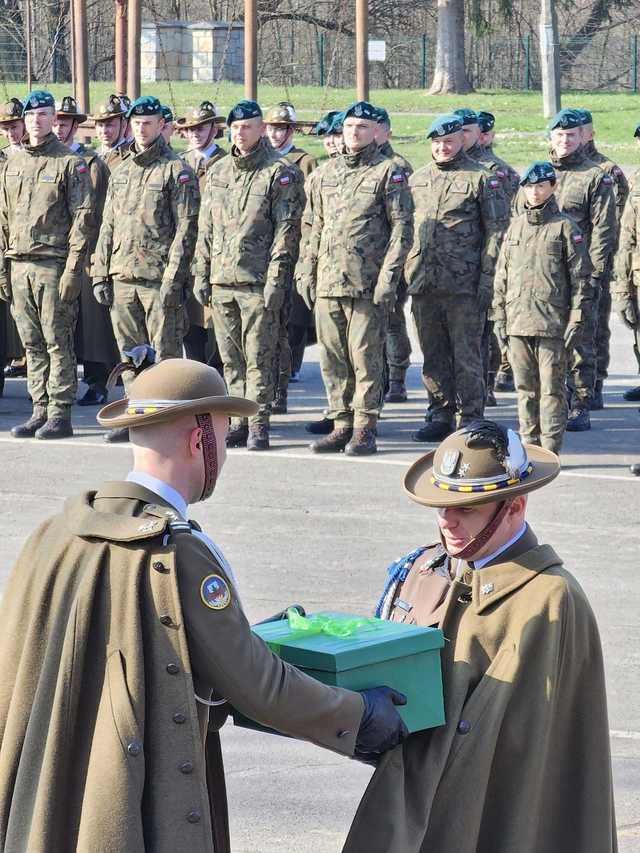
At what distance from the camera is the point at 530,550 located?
4.16 metres

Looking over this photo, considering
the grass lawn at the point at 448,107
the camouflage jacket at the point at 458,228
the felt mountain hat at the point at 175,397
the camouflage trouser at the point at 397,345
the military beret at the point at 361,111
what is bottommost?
the camouflage trouser at the point at 397,345

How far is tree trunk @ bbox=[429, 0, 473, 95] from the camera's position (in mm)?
41344

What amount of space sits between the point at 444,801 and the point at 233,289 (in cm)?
842

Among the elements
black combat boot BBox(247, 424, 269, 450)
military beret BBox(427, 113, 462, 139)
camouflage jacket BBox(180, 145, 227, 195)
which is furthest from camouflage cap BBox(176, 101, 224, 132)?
black combat boot BBox(247, 424, 269, 450)

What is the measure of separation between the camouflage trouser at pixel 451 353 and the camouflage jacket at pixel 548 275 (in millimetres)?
890

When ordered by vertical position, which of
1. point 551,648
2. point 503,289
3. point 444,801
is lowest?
point 444,801

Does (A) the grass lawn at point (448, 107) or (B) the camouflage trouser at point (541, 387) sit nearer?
(B) the camouflage trouser at point (541, 387)

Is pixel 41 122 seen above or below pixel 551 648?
above

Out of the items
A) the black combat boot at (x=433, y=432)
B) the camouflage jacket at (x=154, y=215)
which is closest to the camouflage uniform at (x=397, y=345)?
the black combat boot at (x=433, y=432)

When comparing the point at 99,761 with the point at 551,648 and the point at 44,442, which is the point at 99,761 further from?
the point at 44,442

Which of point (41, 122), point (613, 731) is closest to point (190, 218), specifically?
point (41, 122)

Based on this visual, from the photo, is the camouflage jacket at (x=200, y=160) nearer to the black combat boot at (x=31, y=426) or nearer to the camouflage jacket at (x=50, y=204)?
the camouflage jacket at (x=50, y=204)

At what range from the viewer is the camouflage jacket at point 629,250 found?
12.4 meters

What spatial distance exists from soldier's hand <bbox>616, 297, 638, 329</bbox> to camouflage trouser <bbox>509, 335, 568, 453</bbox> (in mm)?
1574
